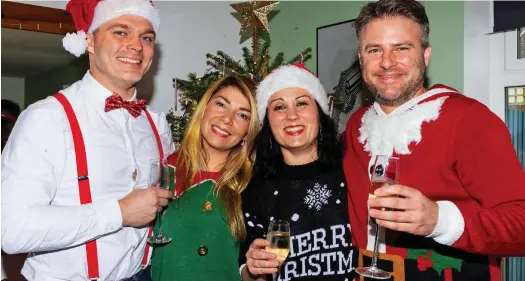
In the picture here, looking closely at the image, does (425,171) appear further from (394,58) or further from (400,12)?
(400,12)

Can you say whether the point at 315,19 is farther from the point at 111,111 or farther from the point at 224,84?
the point at 111,111

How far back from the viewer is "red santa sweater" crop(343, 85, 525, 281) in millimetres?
1703

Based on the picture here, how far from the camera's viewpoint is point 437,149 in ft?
6.45

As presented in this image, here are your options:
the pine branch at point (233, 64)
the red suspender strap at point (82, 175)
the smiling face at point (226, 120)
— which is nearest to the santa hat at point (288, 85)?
the smiling face at point (226, 120)

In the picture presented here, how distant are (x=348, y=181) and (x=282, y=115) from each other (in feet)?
1.64

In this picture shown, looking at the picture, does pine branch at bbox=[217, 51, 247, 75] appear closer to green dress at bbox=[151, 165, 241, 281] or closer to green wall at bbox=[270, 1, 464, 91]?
green wall at bbox=[270, 1, 464, 91]

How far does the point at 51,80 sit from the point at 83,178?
203cm

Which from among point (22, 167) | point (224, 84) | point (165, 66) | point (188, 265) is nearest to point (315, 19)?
point (165, 66)

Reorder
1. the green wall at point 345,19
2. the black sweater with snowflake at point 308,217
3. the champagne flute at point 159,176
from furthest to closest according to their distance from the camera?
the green wall at point 345,19 < the black sweater with snowflake at point 308,217 < the champagne flute at point 159,176

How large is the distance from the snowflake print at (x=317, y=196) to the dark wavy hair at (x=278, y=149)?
131mm

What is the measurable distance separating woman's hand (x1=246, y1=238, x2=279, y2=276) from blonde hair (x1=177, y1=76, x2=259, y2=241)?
47 centimetres

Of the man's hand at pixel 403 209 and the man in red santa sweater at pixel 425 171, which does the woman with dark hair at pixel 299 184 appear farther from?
the man's hand at pixel 403 209

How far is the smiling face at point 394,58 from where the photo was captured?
6.81ft

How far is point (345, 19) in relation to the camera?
4.52 metres
